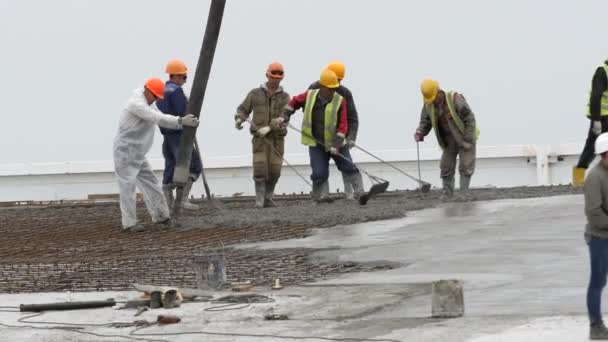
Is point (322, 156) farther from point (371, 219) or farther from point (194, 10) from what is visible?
point (194, 10)

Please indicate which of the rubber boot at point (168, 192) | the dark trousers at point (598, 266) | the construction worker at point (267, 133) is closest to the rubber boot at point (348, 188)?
the construction worker at point (267, 133)

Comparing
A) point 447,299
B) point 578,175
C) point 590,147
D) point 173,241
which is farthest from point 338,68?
point 447,299

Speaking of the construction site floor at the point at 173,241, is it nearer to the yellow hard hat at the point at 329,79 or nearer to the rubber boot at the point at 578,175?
the rubber boot at the point at 578,175

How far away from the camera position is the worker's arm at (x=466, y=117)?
19.3 meters

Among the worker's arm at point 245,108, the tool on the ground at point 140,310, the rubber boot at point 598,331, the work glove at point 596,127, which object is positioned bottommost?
the rubber boot at point 598,331

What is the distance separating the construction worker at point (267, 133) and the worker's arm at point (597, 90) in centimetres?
390

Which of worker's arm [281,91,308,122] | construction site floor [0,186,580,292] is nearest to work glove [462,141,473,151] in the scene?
construction site floor [0,186,580,292]

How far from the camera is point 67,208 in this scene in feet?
70.1

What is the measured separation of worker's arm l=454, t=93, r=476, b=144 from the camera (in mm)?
19281

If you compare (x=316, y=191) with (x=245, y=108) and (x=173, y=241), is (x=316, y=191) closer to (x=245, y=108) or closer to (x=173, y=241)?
(x=245, y=108)

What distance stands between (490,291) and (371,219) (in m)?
5.86

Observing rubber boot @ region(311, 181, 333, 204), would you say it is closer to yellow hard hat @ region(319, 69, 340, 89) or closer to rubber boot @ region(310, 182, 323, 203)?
rubber boot @ region(310, 182, 323, 203)

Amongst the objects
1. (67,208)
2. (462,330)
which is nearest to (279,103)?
(67,208)

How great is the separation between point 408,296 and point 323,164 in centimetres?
908
